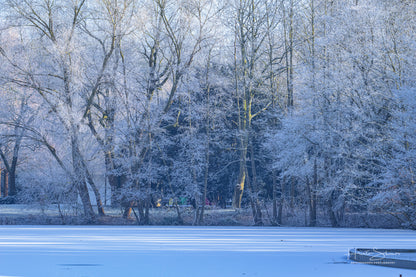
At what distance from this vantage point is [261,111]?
3188 centimetres

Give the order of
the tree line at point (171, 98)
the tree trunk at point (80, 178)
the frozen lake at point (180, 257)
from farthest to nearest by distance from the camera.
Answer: the tree trunk at point (80, 178) < the tree line at point (171, 98) < the frozen lake at point (180, 257)

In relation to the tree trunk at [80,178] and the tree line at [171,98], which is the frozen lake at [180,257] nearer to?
the tree line at [171,98]

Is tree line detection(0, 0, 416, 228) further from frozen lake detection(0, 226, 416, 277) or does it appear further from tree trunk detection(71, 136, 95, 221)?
frozen lake detection(0, 226, 416, 277)

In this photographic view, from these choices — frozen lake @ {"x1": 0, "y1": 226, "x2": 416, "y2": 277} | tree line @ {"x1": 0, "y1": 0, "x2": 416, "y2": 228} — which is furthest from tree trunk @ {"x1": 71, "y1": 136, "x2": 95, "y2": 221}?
frozen lake @ {"x1": 0, "y1": 226, "x2": 416, "y2": 277}

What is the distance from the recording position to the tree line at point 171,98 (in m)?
26.5

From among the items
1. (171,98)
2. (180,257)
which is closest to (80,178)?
(171,98)

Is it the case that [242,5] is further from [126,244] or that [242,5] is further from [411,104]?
[126,244]

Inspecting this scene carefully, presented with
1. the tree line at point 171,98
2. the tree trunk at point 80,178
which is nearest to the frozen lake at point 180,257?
the tree line at point 171,98

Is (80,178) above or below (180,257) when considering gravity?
above

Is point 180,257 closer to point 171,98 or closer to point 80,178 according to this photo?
point 80,178

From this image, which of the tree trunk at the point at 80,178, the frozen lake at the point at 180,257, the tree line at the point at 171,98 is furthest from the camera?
the tree trunk at the point at 80,178

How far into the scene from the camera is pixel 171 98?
97.5ft

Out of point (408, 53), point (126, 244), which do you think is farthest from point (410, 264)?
point (408, 53)

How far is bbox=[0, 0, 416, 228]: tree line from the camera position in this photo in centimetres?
2655
